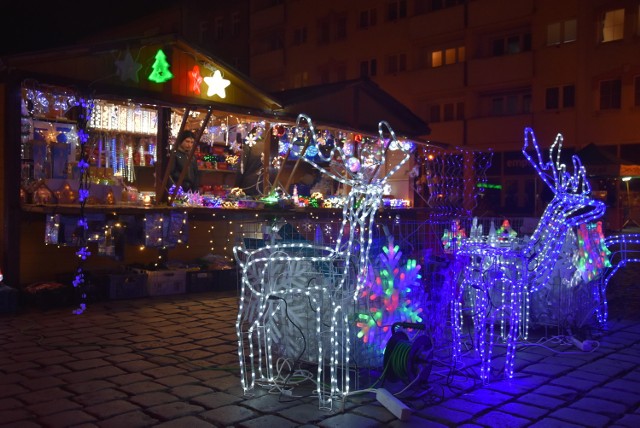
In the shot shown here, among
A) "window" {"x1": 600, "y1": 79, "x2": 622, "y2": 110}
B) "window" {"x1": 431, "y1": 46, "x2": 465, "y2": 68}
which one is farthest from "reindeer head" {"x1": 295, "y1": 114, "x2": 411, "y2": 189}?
"window" {"x1": 431, "y1": 46, "x2": 465, "y2": 68}

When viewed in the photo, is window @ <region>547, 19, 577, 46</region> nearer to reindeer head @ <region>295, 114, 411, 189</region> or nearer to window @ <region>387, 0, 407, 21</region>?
window @ <region>387, 0, 407, 21</region>

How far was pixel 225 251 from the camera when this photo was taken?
41.3 ft

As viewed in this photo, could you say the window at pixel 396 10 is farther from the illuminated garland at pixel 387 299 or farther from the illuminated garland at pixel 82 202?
the illuminated garland at pixel 387 299

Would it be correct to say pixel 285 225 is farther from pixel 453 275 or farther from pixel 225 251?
pixel 225 251

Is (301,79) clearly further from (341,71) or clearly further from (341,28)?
(341,28)

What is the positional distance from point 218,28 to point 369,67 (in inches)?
567

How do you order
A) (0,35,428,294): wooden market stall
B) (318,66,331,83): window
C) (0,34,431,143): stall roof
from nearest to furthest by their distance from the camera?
(0,35,428,294): wooden market stall
(0,34,431,143): stall roof
(318,66,331,83): window

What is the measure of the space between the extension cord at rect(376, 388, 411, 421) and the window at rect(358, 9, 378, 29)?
3264cm

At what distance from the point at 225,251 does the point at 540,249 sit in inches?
280

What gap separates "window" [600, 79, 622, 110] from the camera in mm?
26281

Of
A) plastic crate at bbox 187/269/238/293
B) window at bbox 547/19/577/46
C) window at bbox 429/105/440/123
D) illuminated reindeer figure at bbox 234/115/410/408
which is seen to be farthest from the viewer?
window at bbox 429/105/440/123

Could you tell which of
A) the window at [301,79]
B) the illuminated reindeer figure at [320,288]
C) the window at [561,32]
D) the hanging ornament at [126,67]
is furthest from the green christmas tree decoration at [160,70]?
the window at [301,79]

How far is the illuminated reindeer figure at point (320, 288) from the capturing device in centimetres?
529

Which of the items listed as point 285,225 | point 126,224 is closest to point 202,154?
point 126,224
